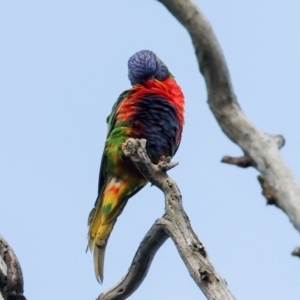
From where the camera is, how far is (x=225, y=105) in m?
2.66

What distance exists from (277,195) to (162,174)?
2.22 m

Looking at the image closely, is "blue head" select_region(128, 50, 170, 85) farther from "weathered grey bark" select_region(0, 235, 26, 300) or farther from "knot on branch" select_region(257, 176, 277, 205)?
"knot on branch" select_region(257, 176, 277, 205)

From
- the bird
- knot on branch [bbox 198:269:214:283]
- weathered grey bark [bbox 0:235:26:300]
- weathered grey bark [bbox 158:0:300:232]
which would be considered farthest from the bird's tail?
weathered grey bark [bbox 158:0:300:232]

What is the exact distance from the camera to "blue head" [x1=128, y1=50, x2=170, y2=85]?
6.75 m

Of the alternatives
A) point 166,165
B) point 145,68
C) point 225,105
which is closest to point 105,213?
point 166,165

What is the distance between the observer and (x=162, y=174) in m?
4.74

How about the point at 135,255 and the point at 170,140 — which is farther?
the point at 170,140

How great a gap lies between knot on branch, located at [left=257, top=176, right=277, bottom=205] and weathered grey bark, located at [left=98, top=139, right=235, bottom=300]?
1518mm

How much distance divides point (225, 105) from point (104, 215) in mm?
3275

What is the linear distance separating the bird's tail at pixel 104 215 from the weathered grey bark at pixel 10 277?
1024 millimetres

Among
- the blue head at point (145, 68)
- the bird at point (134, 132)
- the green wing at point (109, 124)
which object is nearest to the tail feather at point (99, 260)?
the bird at point (134, 132)

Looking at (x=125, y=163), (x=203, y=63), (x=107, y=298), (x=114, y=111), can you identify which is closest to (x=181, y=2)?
(x=203, y=63)

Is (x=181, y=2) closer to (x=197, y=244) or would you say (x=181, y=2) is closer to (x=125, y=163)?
(x=197, y=244)

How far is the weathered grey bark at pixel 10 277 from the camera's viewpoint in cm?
449
